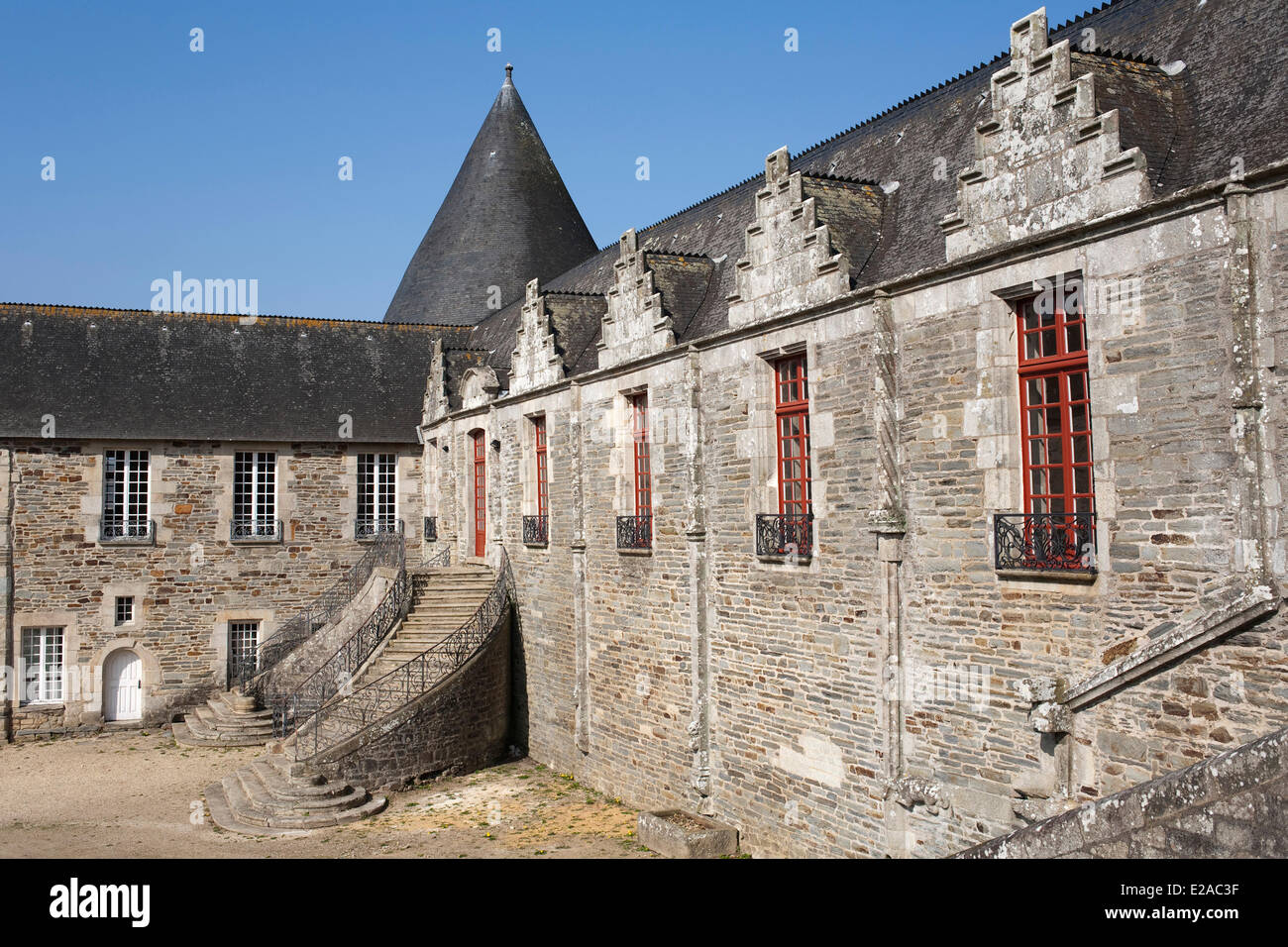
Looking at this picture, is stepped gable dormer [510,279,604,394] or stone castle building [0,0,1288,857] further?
stepped gable dormer [510,279,604,394]

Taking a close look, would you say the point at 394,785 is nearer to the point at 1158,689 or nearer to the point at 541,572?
the point at 541,572

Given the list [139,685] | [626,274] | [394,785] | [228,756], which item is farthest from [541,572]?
[139,685]

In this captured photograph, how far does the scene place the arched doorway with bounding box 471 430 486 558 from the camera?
19.7 m

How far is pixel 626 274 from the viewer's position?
14094 mm

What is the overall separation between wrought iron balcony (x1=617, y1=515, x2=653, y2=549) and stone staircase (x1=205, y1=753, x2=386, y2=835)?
14.9 ft

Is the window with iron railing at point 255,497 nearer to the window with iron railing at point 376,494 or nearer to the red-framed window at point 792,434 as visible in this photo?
the window with iron railing at point 376,494

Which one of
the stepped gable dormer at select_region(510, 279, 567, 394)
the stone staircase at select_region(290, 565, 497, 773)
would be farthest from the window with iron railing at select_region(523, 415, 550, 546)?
the stone staircase at select_region(290, 565, 497, 773)

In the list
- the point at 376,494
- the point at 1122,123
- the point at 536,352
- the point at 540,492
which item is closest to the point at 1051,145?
the point at 1122,123

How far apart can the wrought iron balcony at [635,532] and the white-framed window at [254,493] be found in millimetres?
10289

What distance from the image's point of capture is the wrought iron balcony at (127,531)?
20406 mm

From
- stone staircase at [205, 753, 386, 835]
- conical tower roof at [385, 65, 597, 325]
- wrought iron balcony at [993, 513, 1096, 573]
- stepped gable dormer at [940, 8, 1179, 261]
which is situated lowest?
stone staircase at [205, 753, 386, 835]

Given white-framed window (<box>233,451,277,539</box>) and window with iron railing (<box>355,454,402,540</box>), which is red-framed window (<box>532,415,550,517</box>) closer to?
window with iron railing (<box>355,454,402,540</box>)

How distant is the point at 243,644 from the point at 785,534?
14.2 m
